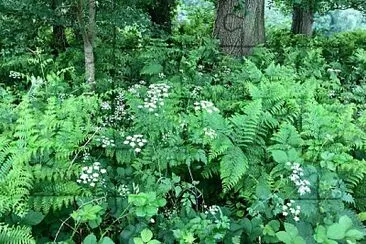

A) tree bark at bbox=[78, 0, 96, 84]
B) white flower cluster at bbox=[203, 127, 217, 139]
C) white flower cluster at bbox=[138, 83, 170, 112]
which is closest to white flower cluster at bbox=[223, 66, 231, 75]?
tree bark at bbox=[78, 0, 96, 84]

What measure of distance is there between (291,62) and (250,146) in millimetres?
2412

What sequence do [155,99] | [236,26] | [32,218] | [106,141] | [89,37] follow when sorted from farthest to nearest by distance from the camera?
1. [236,26]
2. [89,37]
3. [155,99]
4. [106,141]
5. [32,218]

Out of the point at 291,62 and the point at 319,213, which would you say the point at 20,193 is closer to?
the point at 319,213

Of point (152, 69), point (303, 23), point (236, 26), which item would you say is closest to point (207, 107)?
point (152, 69)

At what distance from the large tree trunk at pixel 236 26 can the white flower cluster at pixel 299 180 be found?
332 cm

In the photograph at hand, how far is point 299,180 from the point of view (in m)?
2.73

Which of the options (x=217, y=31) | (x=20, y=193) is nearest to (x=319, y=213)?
(x=20, y=193)

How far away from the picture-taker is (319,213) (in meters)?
2.66

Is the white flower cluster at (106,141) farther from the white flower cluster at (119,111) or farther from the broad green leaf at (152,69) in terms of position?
the broad green leaf at (152,69)

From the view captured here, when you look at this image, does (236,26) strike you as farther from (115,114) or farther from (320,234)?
(320,234)

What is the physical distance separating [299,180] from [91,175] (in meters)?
1.21

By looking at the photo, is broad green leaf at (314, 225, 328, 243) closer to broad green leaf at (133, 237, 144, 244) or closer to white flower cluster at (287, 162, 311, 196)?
white flower cluster at (287, 162, 311, 196)

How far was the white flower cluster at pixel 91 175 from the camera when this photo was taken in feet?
8.63

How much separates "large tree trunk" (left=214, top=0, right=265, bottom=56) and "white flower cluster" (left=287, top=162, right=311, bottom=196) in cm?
332
